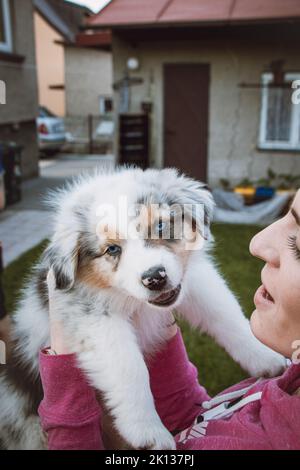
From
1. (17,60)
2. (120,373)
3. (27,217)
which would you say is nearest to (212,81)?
(17,60)

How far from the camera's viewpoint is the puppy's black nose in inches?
30.5

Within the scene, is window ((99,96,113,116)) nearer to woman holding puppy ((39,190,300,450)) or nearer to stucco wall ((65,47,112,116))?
stucco wall ((65,47,112,116))

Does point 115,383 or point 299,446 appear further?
point 115,383

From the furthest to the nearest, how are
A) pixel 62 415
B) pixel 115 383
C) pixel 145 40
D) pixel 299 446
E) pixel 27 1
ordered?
1. pixel 145 40
2. pixel 27 1
3. pixel 115 383
4. pixel 62 415
5. pixel 299 446

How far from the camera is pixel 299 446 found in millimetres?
646

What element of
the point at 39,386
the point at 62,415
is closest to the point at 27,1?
the point at 39,386

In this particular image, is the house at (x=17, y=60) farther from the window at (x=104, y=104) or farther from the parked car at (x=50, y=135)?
the window at (x=104, y=104)

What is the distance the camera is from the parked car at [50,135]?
2516 millimetres

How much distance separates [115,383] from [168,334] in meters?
0.20

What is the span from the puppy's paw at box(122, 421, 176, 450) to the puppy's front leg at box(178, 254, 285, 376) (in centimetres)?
27

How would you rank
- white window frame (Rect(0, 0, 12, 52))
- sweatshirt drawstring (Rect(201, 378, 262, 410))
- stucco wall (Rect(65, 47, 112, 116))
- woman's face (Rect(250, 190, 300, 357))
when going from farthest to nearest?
1. stucco wall (Rect(65, 47, 112, 116))
2. white window frame (Rect(0, 0, 12, 52))
3. sweatshirt drawstring (Rect(201, 378, 262, 410))
4. woman's face (Rect(250, 190, 300, 357))

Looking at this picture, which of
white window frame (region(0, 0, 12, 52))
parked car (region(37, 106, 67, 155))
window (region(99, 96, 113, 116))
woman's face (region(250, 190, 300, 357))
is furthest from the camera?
window (region(99, 96, 113, 116))

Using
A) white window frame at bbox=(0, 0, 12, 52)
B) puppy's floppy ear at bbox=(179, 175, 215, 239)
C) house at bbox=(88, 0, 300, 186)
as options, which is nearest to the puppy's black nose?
puppy's floppy ear at bbox=(179, 175, 215, 239)
